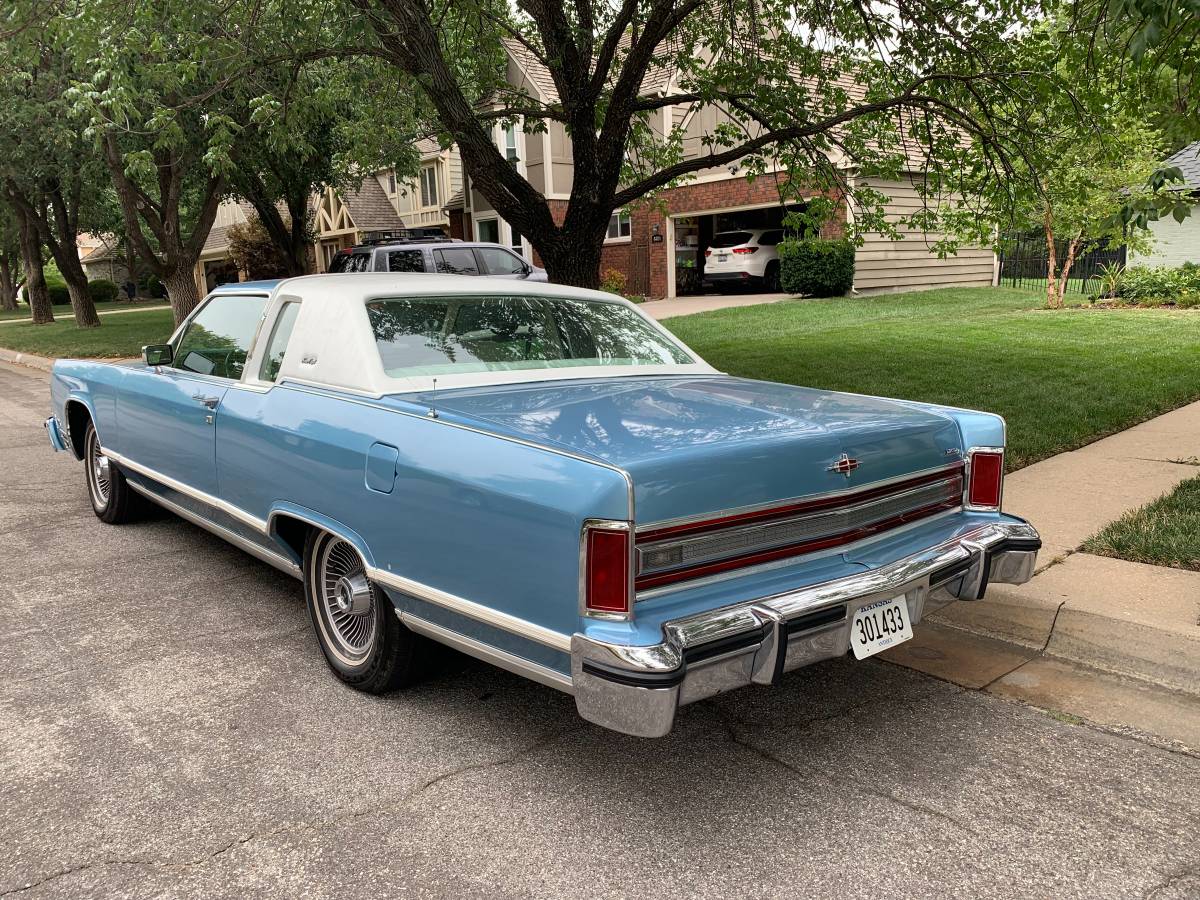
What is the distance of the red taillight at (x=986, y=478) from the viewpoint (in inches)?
147

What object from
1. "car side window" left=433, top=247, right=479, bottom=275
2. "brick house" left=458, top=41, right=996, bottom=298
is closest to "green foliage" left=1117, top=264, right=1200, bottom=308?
"brick house" left=458, top=41, right=996, bottom=298

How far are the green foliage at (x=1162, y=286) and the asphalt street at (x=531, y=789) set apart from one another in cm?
1616

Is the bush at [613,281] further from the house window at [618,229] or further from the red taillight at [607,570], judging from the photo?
the red taillight at [607,570]

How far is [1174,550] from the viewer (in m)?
4.82

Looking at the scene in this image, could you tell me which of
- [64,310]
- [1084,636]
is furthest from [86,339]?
[64,310]

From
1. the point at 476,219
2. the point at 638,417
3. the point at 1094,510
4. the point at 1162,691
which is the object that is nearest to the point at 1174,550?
the point at 1094,510

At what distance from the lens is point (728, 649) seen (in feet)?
8.86

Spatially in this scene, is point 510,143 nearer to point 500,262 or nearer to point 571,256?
point 500,262

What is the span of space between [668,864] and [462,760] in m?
0.87

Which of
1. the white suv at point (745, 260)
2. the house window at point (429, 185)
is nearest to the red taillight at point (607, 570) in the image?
the white suv at point (745, 260)

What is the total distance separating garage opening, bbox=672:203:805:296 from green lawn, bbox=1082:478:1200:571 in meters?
14.8

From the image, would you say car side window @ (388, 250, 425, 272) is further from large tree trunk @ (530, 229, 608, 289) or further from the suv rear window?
large tree trunk @ (530, 229, 608, 289)

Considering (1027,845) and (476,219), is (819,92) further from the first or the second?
(476,219)

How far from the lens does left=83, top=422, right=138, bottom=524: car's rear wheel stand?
5.99m
